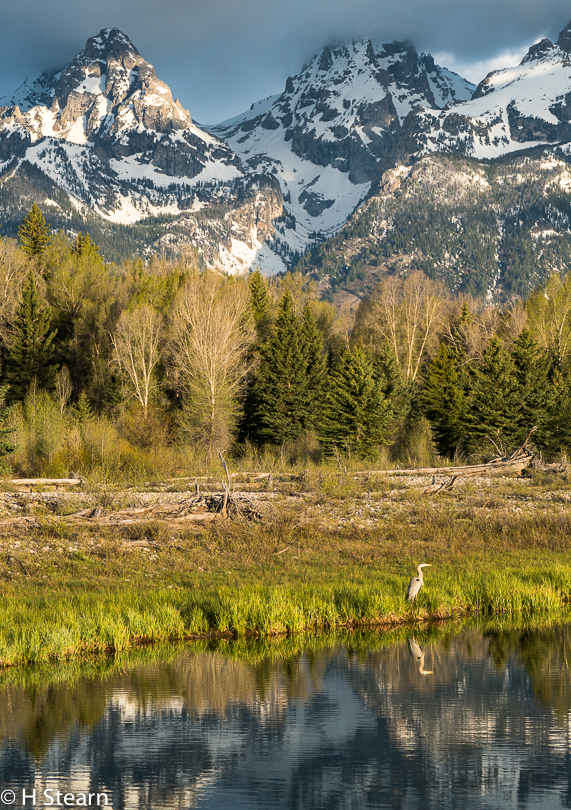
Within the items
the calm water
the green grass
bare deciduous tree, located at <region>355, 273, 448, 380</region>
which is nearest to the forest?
bare deciduous tree, located at <region>355, 273, 448, 380</region>

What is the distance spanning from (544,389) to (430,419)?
31.3 ft

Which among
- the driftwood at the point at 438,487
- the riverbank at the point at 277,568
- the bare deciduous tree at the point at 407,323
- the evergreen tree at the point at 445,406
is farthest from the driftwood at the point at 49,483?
the bare deciduous tree at the point at 407,323

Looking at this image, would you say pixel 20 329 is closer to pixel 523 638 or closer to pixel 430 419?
pixel 430 419

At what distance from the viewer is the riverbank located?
15.8m

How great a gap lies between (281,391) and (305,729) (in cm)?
5059

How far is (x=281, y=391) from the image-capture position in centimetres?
6150

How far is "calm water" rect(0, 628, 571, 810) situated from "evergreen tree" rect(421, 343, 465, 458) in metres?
38.8

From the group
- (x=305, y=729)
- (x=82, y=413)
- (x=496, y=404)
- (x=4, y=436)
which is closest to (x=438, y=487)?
(x=496, y=404)

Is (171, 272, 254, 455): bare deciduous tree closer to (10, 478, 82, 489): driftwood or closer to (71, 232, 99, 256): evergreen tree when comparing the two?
(10, 478, 82, 489): driftwood

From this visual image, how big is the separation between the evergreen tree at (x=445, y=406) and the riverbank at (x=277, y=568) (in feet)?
76.5

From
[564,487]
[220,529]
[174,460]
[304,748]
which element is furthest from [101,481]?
[304,748]

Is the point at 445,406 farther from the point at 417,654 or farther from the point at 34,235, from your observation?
the point at 34,235

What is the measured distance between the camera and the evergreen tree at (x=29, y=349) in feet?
206

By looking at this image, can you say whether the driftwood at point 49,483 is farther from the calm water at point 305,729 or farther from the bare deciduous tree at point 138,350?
the bare deciduous tree at point 138,350
